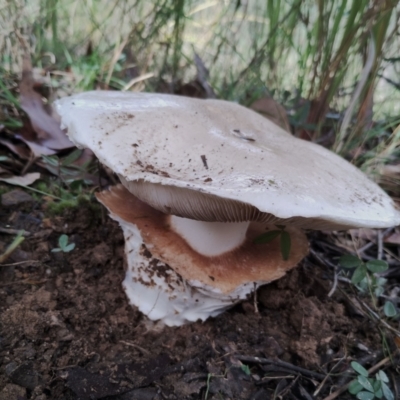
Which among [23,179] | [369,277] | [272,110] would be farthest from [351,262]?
[23,179]

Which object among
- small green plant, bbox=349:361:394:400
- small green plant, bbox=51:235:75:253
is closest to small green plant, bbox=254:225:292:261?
small green plant, bbox=349:361:394:400

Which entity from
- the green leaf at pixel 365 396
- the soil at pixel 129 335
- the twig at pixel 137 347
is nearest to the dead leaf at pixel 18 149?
the soil at pixel 129 335

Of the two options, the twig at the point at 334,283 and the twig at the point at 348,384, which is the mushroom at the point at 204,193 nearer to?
the twig at the point at 334,283

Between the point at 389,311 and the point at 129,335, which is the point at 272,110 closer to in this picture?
the point at 389,311

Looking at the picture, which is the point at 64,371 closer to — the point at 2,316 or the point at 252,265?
the point at 2,316

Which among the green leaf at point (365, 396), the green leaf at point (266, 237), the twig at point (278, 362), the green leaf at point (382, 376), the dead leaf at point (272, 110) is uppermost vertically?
the dead leaf at point (272, 110)

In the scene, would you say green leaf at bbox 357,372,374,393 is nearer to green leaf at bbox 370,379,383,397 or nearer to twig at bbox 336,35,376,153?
green leaf at bbox 370,379,383,397
